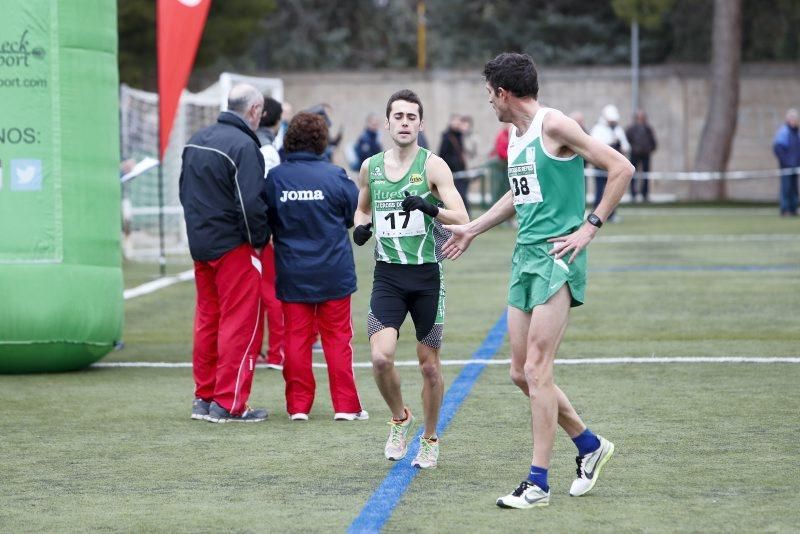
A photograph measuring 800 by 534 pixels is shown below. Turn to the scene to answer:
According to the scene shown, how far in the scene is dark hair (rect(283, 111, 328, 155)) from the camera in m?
9.02

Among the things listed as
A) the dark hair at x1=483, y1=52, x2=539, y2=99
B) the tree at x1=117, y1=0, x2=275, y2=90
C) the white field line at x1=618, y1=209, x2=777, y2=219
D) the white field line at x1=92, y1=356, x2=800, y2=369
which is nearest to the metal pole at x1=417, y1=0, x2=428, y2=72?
the tree at x1=117, y1=0, x2=275, y2=90

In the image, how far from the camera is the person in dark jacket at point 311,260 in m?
8.98

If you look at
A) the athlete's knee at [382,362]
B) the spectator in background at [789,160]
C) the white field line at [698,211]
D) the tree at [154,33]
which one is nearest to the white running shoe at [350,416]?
the athlete's knee at [382,362]

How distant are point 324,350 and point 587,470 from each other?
2.63 metres

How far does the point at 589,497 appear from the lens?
267 inches

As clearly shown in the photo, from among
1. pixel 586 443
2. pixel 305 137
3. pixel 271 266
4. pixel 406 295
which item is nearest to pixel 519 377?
pixel 586 443

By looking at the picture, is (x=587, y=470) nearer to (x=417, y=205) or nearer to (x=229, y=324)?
(x=417, y=205)

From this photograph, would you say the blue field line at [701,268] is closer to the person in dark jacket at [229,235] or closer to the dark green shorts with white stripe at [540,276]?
the person in dark jacket at [229,235]

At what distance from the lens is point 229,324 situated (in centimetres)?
912

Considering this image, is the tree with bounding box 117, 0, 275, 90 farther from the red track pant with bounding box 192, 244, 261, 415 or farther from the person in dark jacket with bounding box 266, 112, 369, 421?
the person in dark jacket with bounding box 266, 112, 369, 421

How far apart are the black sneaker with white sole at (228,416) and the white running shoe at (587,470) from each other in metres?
2.80

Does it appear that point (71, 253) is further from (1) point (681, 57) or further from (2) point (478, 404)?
(1) point (681, 57)

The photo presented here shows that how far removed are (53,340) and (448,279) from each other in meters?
7.87

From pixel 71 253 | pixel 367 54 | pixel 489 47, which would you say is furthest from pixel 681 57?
pixel 71 253
